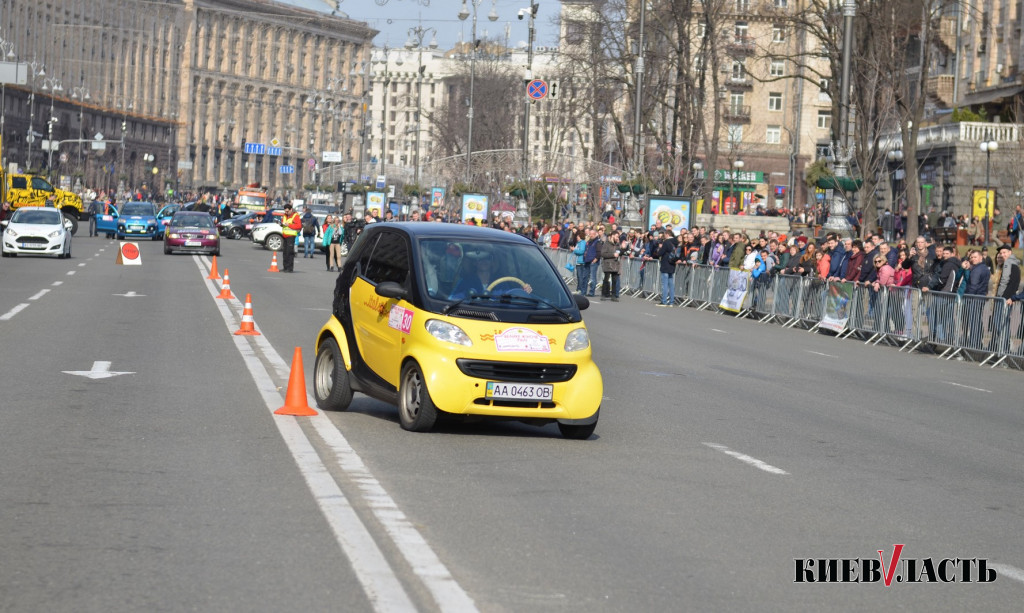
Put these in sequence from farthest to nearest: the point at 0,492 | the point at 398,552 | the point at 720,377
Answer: the point at 720,377, the point at 0,492, the point at 398,552

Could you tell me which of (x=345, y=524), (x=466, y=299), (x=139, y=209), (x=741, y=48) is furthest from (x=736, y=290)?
(x=741, y=48)

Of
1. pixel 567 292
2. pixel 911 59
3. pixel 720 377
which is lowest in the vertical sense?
pixel 720 377

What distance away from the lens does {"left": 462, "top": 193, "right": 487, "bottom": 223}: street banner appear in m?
60.8

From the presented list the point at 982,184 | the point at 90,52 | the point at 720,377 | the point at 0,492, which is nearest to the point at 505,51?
the point at 90,52

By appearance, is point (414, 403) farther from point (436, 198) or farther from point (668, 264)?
point (436, 198)

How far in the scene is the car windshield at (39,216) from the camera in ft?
150

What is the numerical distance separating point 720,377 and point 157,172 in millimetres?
125685

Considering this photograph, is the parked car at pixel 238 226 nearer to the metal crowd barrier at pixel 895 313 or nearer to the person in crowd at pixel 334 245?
the person in crowd at pixel 334 245

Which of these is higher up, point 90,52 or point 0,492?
point 90,52

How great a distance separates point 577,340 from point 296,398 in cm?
231

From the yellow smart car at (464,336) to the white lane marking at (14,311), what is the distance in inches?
427

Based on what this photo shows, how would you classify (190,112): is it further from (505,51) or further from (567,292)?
(567,292)

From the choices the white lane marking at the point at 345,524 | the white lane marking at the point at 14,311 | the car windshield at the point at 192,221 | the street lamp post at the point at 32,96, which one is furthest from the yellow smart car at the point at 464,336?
the street lamp post at the point at 32,96

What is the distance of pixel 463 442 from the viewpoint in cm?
1165
